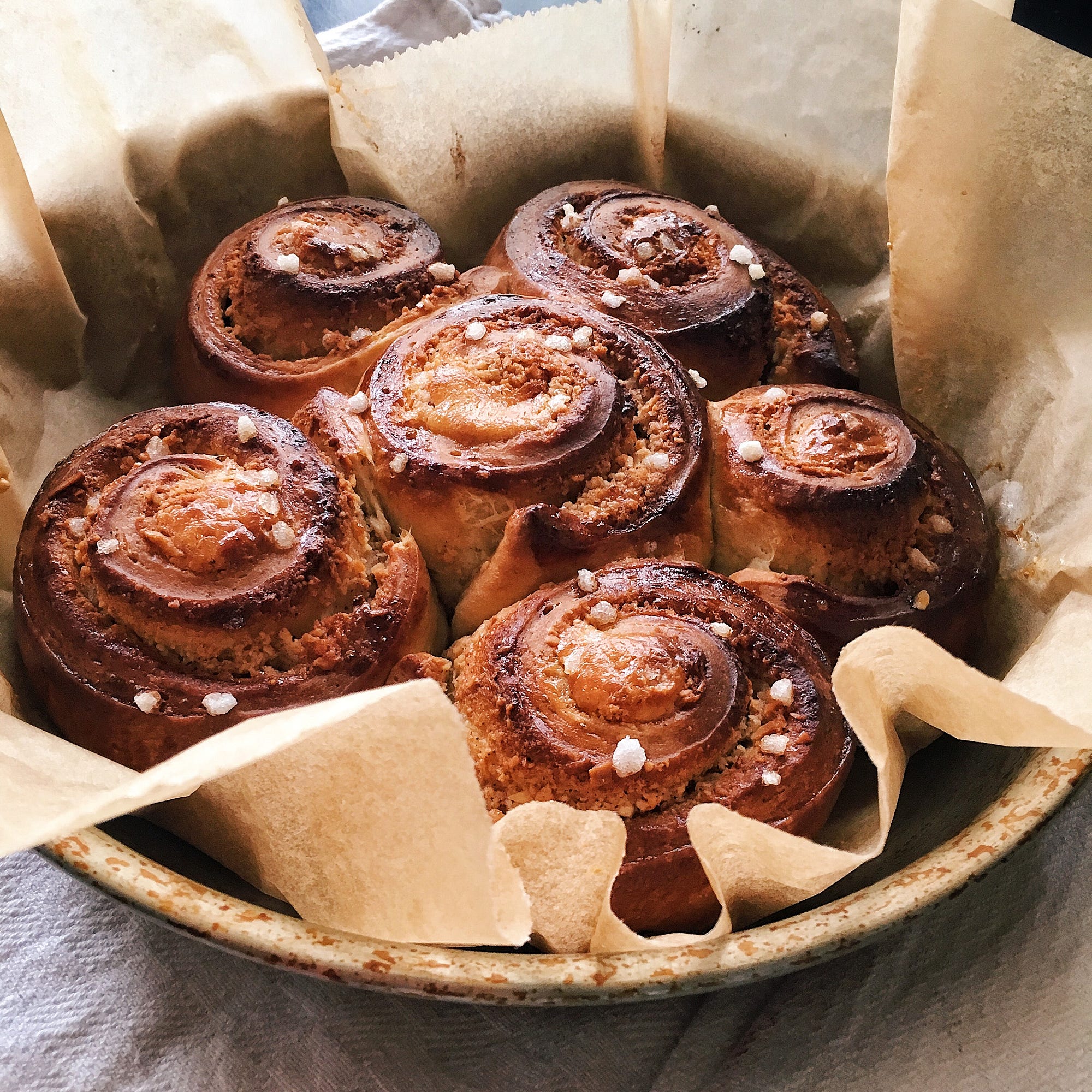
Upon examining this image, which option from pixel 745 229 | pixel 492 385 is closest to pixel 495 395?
pixel 492 385

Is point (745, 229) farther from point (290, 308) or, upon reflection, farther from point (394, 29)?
point (394, 29)

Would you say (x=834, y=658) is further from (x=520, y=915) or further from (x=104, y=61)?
(x=104, y=61)

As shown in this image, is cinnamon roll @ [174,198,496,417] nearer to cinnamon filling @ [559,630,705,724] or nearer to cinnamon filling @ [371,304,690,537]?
cinnamon filling @ [371,304,690,537]

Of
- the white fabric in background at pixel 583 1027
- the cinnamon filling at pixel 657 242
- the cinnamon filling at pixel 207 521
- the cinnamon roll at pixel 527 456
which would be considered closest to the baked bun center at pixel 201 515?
the cinnamon filling at pixel 207 521

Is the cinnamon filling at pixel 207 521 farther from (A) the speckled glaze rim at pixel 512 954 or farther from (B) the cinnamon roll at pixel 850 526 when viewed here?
(B) the cinnamon roll at pixel 850 526

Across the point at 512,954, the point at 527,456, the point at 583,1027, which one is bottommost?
the point at 583,1027

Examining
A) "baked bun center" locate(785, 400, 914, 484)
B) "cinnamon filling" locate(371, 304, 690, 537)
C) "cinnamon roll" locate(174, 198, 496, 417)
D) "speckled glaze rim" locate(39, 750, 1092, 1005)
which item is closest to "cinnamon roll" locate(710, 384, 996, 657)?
"baked bun center" locate(785, 400, 914, 484)
